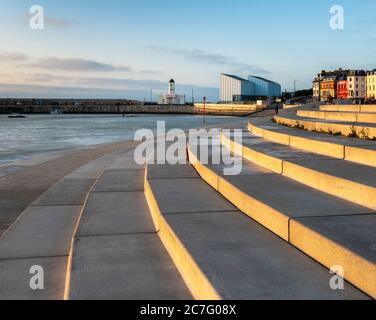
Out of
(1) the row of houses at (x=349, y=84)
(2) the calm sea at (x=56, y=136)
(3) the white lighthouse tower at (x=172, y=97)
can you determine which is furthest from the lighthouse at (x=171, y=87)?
(2) the calm sea at (x=56, y=136)

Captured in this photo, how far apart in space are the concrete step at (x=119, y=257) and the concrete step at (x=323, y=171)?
6.67ft

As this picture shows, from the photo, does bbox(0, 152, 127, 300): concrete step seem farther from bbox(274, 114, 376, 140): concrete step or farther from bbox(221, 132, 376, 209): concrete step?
bbox(274, 114, 376, 140): concrete step

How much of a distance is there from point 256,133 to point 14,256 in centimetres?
842

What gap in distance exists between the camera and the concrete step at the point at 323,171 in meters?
4.39

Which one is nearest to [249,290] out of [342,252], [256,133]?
[342,252]

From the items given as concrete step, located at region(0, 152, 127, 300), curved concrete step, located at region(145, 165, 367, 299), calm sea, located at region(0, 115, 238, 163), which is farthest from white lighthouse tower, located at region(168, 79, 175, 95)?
A: curved concrete step, located at region(145, 165, 367, 299)

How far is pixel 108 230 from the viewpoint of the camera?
477 centimetres

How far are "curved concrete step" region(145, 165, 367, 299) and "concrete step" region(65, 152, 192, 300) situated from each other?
0.14 meters

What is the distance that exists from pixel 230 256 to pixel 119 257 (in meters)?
1.09

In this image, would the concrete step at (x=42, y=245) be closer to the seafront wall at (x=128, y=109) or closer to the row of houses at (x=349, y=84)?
the row of houses at (x=349, y=84)

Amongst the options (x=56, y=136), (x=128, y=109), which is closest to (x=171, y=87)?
(x=128, y=109)

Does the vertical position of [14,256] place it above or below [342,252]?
below

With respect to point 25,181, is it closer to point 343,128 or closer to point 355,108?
point 343,128
